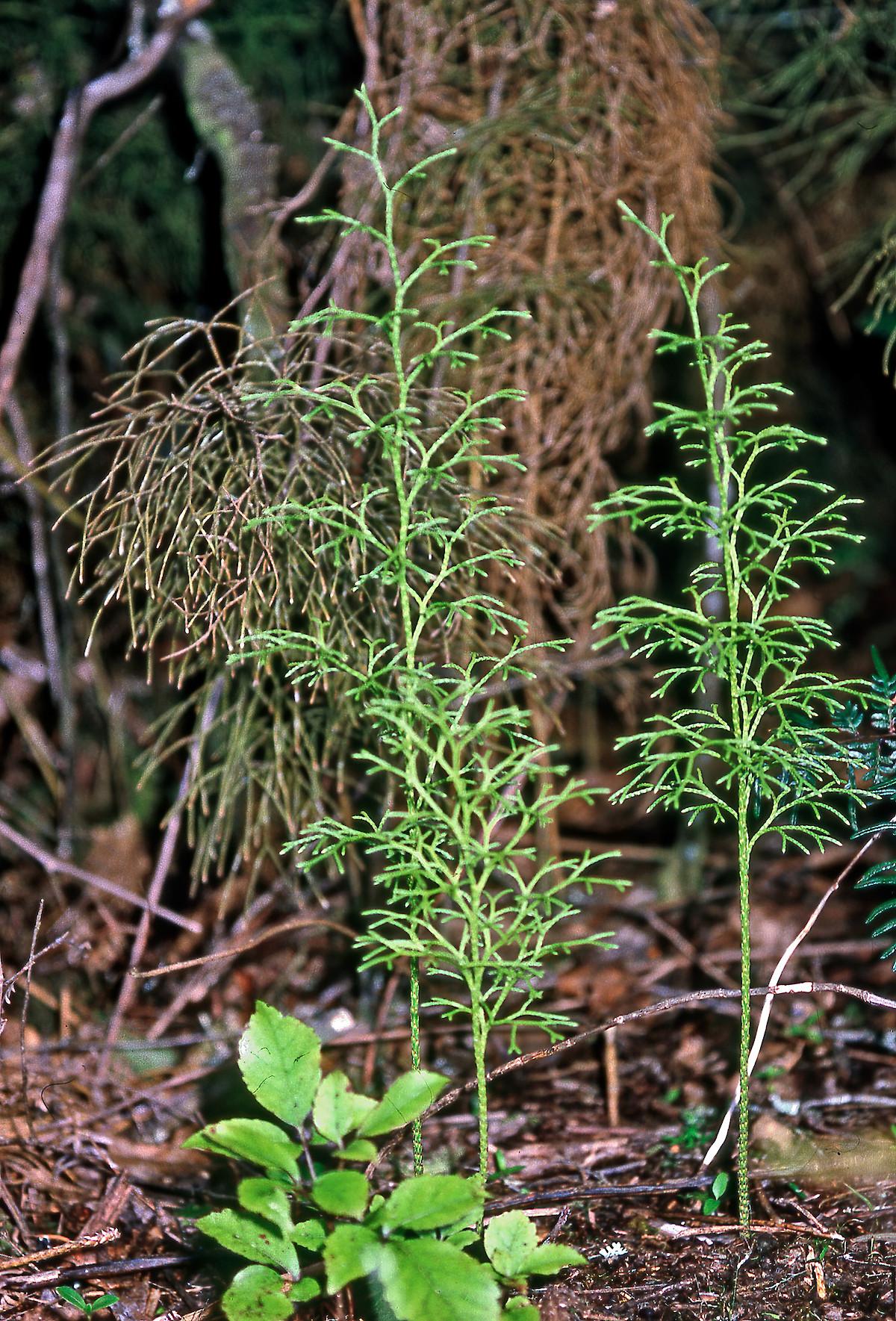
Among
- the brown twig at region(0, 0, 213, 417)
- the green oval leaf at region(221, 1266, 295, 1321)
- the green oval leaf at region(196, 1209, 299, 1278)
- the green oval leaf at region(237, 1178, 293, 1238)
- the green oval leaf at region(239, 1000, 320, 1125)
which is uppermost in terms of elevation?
the brown twig at region(0, 0, 213, 417)

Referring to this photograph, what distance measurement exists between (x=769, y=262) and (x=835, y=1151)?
335cm

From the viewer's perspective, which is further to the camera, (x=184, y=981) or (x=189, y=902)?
(x=189, y=902)

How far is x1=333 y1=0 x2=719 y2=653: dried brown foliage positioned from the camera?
2545 millimetres

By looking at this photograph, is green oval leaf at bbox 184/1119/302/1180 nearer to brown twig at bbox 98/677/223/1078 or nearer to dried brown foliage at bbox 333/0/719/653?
brown twig at bbox 98/677/223/1078

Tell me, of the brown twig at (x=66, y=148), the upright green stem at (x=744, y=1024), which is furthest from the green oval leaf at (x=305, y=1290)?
the brown twig at (x=66, y=148)

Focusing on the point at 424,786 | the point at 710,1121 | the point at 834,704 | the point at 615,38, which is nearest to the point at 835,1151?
the point at 710,1121

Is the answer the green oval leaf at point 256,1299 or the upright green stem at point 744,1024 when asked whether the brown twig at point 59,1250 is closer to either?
the green oval leaf at point 256,1299

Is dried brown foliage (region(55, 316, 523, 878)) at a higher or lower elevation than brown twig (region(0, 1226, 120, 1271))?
higher

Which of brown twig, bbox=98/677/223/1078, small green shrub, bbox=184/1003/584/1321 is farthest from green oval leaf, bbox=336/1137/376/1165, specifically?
brown twig, bbox=98/677/223/1078

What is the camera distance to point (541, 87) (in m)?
2.68

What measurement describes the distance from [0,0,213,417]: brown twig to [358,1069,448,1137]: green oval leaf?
196 cm

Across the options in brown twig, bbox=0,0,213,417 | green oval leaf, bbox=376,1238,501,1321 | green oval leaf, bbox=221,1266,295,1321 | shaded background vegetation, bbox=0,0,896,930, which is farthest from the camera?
brown twig, bbox=0,0,213,417

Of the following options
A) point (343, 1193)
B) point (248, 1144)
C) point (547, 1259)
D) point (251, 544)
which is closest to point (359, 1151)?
point (343, 1193)

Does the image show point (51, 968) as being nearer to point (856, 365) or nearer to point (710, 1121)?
point (710, 1121)
